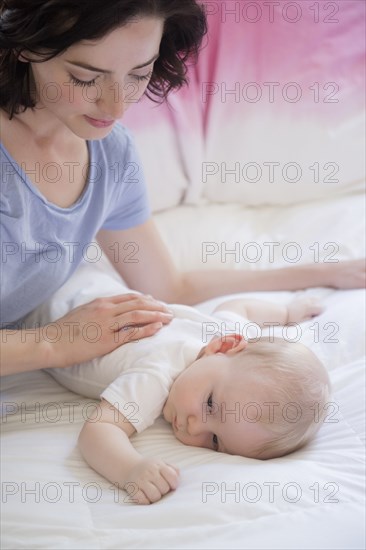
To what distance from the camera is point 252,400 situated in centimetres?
109

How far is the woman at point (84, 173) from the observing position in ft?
3.31

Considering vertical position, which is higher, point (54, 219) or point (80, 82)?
point (80, 82)

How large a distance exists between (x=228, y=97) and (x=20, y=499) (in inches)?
42.0

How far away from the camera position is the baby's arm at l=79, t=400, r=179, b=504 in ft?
3.37

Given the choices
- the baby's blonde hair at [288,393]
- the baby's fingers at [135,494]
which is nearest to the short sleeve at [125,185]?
the baby's blonde hair at [288,393]

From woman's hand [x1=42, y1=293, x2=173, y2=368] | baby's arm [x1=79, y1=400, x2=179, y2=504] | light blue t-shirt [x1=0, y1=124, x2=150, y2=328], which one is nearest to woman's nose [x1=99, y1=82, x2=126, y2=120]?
light blue t-shirt [x1=0, y1=124, x2=150, y2=328]

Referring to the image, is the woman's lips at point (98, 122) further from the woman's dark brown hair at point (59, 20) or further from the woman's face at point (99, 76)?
the woman's dark brown hair at point (59, 20)

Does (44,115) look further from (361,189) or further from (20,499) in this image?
(361,189)

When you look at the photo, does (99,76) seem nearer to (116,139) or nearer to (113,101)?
(113,101)

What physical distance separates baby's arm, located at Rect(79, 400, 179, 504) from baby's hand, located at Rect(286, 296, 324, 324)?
44cm

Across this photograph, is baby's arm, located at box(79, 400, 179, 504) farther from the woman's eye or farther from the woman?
the woman's eye

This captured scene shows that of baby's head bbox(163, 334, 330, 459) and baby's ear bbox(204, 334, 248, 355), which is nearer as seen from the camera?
baby's head bbox(163, 334, 330, 459)

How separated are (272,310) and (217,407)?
0.36 metres

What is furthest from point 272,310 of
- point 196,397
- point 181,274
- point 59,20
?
point 59,20
